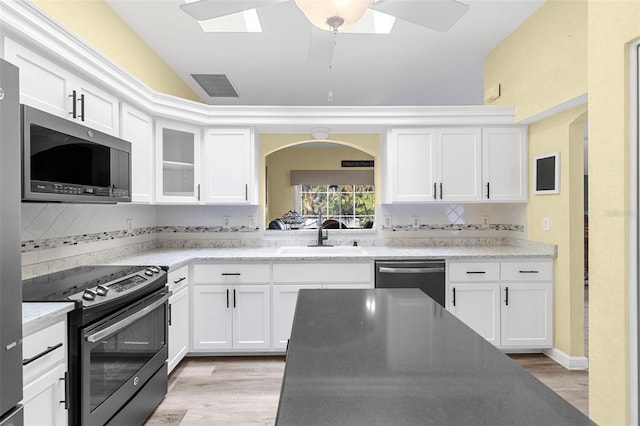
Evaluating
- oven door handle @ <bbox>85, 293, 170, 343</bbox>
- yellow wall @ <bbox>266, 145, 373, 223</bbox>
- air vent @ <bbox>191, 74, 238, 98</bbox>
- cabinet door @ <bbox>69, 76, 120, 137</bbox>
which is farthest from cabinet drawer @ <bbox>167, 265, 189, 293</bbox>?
yellow wall @ <bbox>266, 145, 373, 223</bbox>

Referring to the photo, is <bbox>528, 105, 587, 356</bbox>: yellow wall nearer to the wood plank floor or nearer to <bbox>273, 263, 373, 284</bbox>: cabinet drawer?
the wood plank floor

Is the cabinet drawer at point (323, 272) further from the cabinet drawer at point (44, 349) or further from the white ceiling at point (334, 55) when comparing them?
the cabinet drawer at point (44, 349)

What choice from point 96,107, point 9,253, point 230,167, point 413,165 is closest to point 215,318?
point 230,167

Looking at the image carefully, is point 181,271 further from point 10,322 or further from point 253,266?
point 10,322

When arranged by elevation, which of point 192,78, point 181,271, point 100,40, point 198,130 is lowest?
point 181,271

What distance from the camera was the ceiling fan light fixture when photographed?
4.58ft

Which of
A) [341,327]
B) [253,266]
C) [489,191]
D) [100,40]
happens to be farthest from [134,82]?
[489,191]

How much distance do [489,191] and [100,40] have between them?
3393 mm

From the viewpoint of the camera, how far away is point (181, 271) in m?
2.84

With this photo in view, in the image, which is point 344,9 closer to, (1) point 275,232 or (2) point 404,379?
(2) point 404,379

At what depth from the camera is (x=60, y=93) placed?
1894mm

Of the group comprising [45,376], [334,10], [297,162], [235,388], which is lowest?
[235,388]

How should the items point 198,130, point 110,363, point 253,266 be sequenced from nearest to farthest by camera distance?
point 110,363, point 253,266, point 198,130

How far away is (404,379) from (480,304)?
2.59m
